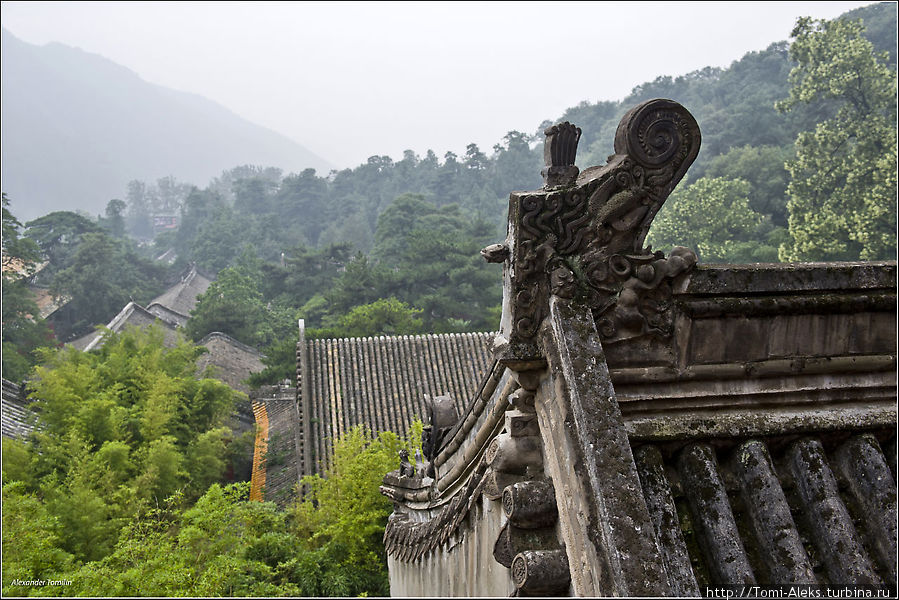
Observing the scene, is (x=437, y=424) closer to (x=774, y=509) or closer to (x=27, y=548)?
(x=774, y=509)

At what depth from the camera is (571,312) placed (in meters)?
2.27

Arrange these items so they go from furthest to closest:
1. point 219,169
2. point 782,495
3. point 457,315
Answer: point 219,169 → point 457,315 → point 782,495

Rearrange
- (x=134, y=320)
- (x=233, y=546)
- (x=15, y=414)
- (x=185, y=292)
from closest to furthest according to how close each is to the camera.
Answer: (x=233, y=546), (x=15, y=414), (x=134, y=320), (x=185, y=292)

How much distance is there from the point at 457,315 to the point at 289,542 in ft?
59.9

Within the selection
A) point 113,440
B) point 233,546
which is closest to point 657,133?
point 233,546

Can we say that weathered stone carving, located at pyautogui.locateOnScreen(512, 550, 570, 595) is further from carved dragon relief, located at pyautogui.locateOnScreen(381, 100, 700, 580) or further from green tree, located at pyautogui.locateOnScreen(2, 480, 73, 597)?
green tree, located at pyautogui.locateOnScreen(2, 480, 73, 597)

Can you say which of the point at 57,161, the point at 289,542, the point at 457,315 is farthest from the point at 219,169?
the point at 289,542

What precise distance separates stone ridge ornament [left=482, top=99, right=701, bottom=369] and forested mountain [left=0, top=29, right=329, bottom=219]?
94.2 m

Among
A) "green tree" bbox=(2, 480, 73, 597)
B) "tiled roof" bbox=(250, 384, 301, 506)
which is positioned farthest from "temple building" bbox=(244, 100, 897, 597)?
"tiled roof" bbox=(250, 384, 301, 506)

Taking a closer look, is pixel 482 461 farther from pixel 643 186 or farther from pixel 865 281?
pixel 865 281

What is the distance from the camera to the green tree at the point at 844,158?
18297 mm

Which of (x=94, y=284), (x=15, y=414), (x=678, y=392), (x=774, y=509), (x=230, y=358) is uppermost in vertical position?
(x=678, y=392)

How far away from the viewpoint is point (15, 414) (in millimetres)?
14250

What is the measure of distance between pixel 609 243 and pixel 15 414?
1586 centimetres
